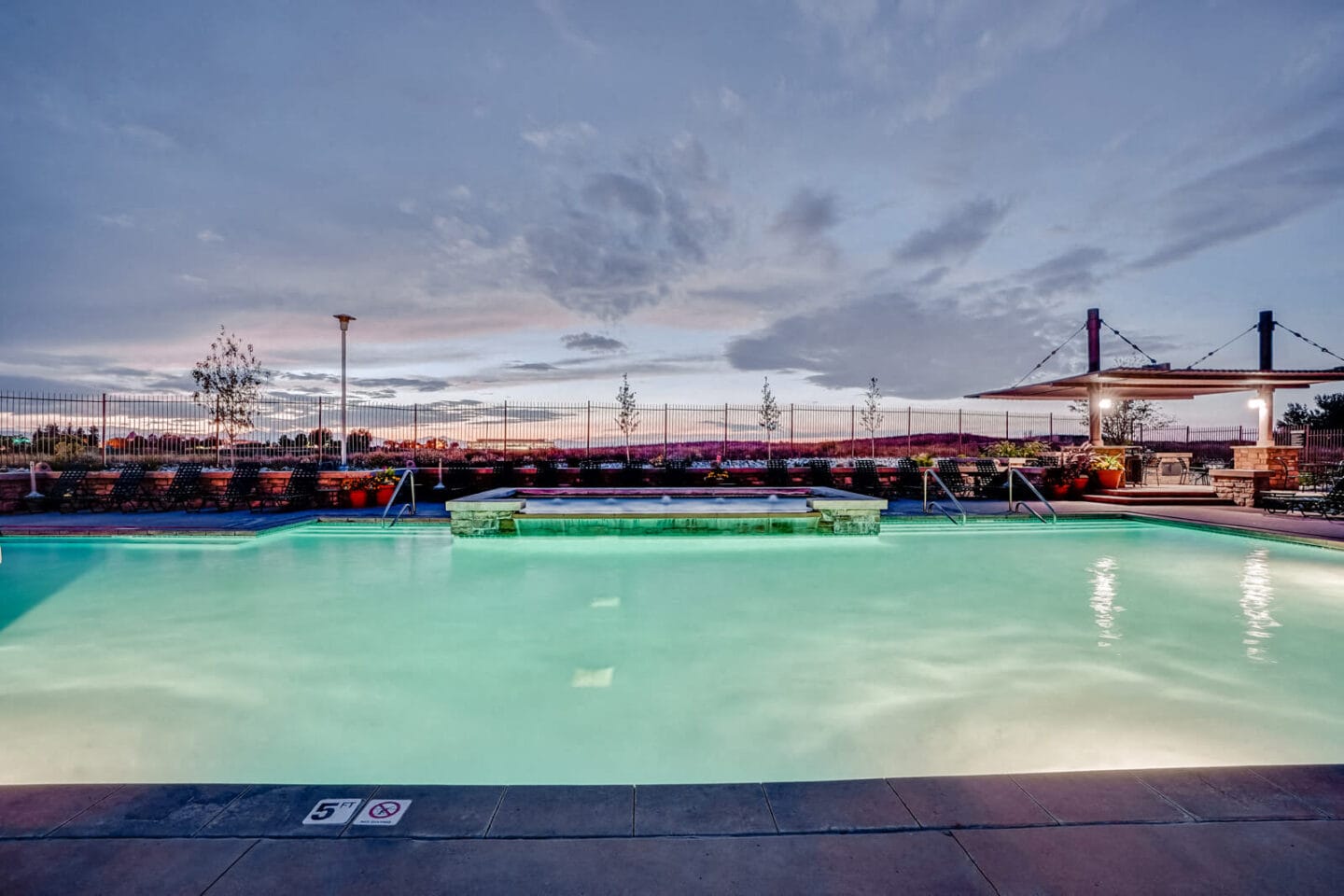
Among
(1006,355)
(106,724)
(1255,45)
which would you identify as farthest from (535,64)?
(1006,355)

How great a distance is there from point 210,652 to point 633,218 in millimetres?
9825

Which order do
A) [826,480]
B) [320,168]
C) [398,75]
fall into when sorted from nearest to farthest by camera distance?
[398,75], [320,168], [826,480]

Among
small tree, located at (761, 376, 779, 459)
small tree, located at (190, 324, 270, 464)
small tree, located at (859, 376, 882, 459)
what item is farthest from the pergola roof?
small tree, located at (190, 324, 270, 464)

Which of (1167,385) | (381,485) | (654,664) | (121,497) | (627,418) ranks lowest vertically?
(654,664)

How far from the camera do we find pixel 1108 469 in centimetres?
1284

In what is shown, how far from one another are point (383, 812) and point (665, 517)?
6.66 meters

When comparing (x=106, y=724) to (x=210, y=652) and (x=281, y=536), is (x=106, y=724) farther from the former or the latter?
(x=281, y=536)

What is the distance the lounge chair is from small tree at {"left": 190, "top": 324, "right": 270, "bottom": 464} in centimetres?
1812

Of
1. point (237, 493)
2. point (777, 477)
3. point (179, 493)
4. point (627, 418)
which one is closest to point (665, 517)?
point (777, 477)

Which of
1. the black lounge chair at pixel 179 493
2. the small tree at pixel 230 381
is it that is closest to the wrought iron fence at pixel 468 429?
the small tree at pixel 230 381

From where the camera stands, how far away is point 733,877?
5.05ft

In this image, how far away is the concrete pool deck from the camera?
1.52 meters

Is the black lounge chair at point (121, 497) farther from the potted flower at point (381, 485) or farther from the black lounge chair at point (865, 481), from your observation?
the black lounge chair at point (865, 481)

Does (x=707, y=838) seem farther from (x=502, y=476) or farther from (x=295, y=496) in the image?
(x=295, y=496)
